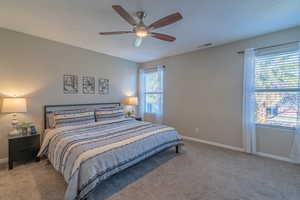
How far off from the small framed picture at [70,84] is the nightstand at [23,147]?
126cm

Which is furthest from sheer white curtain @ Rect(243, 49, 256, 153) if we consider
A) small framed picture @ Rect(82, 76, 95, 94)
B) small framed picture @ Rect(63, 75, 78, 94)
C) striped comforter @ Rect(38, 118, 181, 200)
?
small framed picture @ Rect(63, 75, 78, 94)

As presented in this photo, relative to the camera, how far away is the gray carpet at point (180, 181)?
6.04 ft

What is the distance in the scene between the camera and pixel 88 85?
388 centimetres

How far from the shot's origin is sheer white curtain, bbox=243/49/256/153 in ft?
10.0

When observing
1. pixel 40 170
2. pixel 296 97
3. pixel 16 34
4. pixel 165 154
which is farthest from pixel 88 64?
pixel 296 97

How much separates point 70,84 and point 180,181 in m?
3.29

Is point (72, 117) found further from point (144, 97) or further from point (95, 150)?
point (144, 97)

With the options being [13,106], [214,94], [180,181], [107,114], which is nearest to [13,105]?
[13,106]

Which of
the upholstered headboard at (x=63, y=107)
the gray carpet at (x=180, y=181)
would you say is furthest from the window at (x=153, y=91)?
the gray carpet at (x=180, y=181)

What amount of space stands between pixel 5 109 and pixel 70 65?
1590mm

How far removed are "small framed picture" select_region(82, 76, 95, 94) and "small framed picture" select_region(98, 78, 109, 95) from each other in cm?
22

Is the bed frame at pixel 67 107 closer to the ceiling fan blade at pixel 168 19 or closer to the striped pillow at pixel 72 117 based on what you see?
the striped pillow at pixel 72 117

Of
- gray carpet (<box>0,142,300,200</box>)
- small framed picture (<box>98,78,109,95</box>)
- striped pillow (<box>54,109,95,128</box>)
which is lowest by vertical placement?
gray carpet (<box>0,142,300,200</box>)

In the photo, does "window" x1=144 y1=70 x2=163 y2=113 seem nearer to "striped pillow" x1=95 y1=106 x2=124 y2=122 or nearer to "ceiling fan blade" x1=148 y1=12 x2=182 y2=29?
"striped pillow" x1=95 y1=106 x2=124 y2=122
